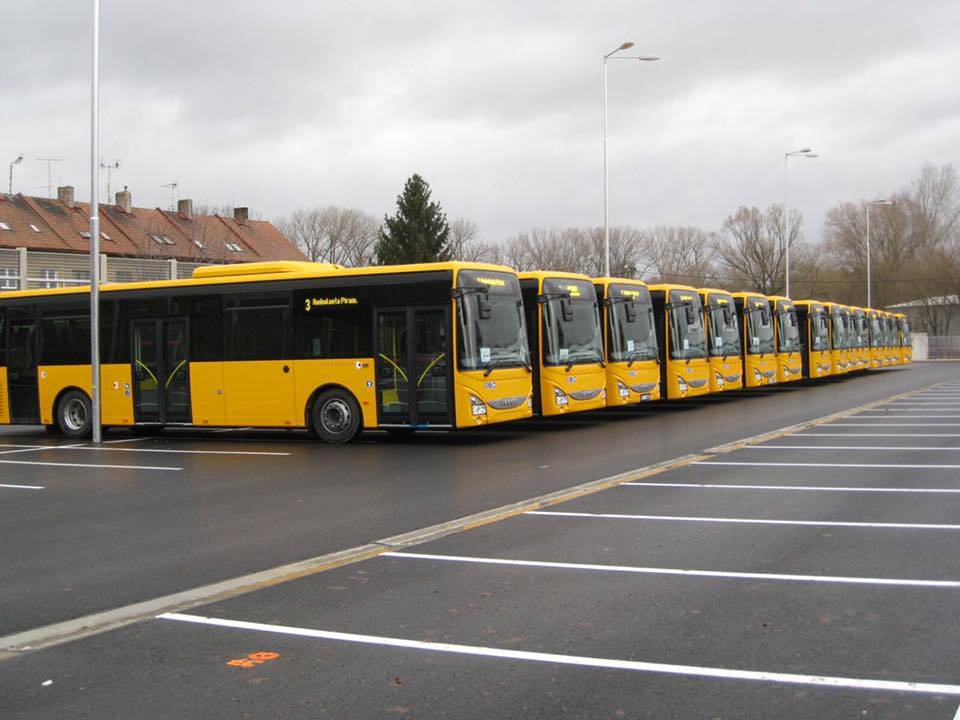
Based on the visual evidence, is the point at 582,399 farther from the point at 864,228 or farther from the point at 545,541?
the point at 864,228

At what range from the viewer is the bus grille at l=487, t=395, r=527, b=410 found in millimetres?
17000

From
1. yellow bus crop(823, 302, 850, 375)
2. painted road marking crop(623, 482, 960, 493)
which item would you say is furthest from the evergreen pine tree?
painted road marking crop(623, 482, 960, 493)

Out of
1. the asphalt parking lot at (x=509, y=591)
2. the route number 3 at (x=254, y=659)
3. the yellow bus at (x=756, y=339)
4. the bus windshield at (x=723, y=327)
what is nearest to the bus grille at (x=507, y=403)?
the asphalt parking lot at (x=509, y=591)

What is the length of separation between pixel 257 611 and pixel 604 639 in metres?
2.15

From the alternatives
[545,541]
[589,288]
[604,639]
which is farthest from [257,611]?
[589,288]

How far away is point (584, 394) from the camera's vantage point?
1967 cm

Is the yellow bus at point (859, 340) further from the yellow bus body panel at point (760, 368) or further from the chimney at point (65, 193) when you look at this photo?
the chimney at point (65, 193)

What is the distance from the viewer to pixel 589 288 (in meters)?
20.7

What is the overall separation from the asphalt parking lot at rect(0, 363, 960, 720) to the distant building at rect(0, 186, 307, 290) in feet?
124

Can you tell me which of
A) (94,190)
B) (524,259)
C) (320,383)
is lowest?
(320,383)

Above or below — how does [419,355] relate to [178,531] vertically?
above

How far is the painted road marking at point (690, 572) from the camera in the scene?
679 cm

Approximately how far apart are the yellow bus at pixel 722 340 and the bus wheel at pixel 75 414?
14667mm

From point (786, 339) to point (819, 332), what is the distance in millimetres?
4927
